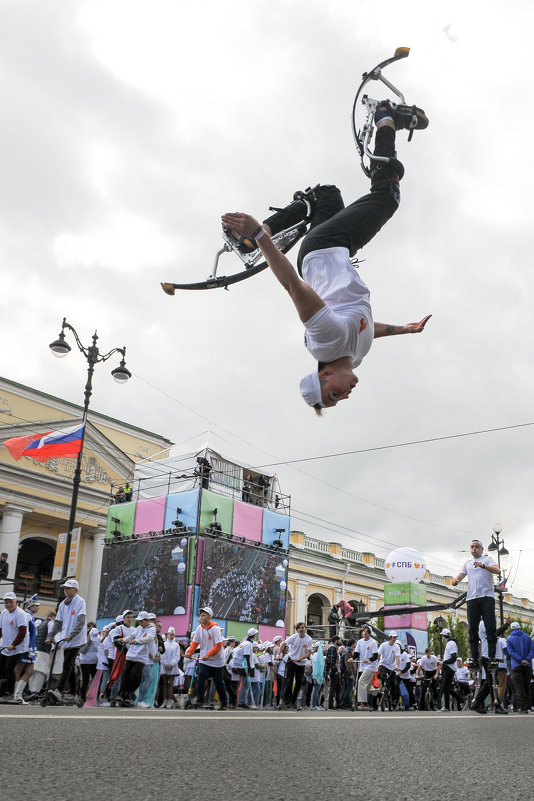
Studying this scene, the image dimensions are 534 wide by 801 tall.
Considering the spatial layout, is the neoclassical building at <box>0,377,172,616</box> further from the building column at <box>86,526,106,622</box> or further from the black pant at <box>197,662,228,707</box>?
the black pant at <box>197,662,228,707</box>

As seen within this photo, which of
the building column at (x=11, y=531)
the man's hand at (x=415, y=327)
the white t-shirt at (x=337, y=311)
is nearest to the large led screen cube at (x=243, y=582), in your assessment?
the building column at (x=11, y=531)

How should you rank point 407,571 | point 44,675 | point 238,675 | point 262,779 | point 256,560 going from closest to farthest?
1. point 262,779
2. point 44,675
3. point 238,675
4. point 256,560
5. point 407,571

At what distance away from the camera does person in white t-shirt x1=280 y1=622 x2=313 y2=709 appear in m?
13.4

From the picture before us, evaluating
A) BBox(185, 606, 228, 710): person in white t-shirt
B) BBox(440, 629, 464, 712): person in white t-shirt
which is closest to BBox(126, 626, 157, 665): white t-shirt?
BBox(185, 606, 228, 710): person in white t-shirt

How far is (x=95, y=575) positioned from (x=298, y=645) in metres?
18.8

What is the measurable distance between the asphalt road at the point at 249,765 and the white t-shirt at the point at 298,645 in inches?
390

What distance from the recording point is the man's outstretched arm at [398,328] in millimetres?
5098

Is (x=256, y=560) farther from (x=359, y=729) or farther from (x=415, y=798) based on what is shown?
(x=415, y=798)

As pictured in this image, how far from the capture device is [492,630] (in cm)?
822

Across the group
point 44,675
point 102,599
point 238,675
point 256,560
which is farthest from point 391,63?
point 102,599

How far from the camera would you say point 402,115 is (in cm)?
491

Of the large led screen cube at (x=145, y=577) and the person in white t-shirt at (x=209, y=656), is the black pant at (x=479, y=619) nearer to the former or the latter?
the person in white t-shirt at (x=209, y=656)

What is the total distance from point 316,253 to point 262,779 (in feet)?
10.4

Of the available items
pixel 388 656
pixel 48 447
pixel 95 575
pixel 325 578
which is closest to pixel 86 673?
pixel 388 656
